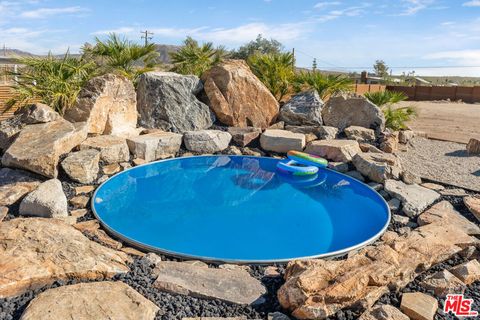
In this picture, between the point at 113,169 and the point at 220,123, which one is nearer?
the point at 113,169

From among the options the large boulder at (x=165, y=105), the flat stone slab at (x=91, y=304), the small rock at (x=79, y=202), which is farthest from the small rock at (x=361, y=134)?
the flat stone slab at (x=91, y=304)

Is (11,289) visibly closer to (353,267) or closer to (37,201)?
(37,201)

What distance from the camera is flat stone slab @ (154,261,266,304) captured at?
2.79 metres

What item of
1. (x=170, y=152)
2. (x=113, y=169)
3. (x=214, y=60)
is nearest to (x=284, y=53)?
(x=214, y=60)

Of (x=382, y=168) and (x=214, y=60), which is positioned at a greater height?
(x=214, y=60)

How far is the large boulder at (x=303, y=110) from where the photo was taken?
7.95 m

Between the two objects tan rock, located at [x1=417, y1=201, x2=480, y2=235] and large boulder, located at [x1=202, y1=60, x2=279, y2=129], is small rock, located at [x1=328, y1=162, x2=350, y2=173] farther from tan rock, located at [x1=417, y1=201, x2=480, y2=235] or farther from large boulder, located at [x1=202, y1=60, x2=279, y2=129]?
large boulder, located at [x1=202, y1=60, x2=279, y2=129]

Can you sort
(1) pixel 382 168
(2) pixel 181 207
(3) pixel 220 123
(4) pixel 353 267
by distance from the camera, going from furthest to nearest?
(3) pixel 220 123 → (1) pixel 382 168 → (2) pixel 181 207 → (4) pixel 353 267

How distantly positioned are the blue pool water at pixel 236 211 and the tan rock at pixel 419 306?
103cm

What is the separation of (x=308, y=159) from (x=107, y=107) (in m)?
3.69

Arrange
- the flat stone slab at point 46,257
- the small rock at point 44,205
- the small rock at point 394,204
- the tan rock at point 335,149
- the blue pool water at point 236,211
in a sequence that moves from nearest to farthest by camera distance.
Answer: the flat stone slab at point 46,257 < the blue pool water at point 236,211 < the small rock at point 44,205 < the small rock at point 394,204 < the tan rock at point 335,149

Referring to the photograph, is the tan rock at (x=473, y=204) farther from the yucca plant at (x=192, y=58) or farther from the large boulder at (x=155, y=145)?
the yucca plant at (x=192, y=58)

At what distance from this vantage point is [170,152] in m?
6.87

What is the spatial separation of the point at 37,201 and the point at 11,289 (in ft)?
5.18
